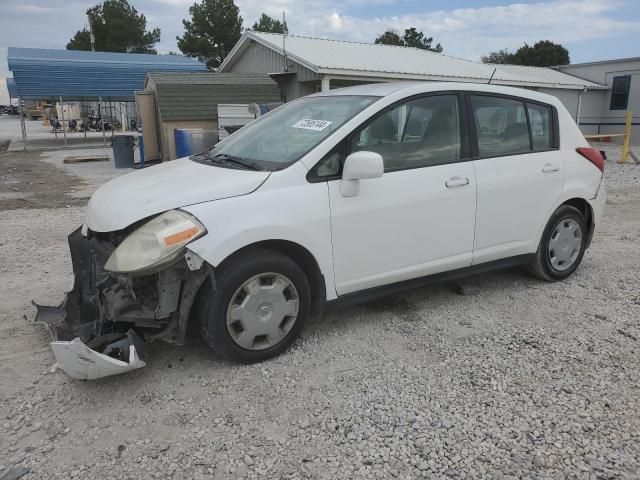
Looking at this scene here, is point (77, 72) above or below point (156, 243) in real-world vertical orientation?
above

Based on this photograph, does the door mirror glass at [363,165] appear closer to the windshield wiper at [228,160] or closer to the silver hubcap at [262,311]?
the windshield wiper at [228,160]

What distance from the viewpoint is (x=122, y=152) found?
14789 millimetres

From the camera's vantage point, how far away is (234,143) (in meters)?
4.11

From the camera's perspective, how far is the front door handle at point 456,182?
12.6 ft

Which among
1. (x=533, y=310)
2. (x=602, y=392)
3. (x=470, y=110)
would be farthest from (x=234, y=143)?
(x=602, y=392)

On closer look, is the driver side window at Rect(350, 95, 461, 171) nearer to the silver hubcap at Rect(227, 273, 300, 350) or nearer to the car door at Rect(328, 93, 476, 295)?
the car door at Rect(328, 93, 476, 295)

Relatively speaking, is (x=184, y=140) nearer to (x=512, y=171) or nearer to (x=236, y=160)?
(x=236, y=160)

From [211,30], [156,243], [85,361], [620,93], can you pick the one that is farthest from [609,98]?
[211,30]

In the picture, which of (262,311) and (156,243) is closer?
(156,243)

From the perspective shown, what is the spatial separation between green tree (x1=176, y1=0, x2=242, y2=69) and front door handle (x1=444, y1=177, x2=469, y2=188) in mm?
42316

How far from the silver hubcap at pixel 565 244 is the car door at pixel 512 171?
28cm

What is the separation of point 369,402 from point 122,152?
44.8 ft

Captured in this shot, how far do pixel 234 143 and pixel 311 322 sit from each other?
1.52m

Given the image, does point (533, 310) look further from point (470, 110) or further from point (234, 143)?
point (234, 143)
